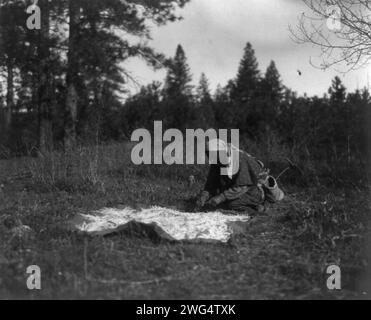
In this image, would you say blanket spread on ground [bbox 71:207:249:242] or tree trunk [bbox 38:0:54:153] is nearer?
blanket spread on ground [bbox 71:207:249:242]

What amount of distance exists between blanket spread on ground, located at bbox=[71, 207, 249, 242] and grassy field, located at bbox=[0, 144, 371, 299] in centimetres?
12

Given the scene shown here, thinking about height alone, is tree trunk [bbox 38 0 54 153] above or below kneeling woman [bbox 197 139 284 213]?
above

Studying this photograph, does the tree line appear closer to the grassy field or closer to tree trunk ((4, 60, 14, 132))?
tree trunk ((4, 60, 14, 132))

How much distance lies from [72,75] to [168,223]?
10447 millimetres

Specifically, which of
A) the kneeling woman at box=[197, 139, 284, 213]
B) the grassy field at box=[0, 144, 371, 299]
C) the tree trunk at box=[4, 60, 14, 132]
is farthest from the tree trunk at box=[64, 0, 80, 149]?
the kneeling woman at box=[197, 139, 284, 213]

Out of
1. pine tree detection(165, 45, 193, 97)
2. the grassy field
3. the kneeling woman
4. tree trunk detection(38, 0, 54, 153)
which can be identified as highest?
pine tree detection(165, 45, 193, 97)

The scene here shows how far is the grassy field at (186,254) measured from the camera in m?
4.57

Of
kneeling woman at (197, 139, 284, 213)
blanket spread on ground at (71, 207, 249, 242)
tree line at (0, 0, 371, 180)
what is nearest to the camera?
blanket spread on ground at (71, 207, 249, 242)

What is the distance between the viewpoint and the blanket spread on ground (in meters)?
5.94

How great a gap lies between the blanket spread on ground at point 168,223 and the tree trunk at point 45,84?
7.14 meters

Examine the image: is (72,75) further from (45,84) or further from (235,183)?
(235,183)

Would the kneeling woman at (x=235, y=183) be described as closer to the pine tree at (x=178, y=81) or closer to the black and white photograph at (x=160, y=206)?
the black and white photograph at (x=160, y=206)

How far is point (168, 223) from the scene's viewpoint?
6.34 metres

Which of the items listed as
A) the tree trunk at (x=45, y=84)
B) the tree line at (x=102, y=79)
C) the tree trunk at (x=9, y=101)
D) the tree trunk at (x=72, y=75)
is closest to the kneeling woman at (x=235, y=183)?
the tree line at (x=102, y=79)
